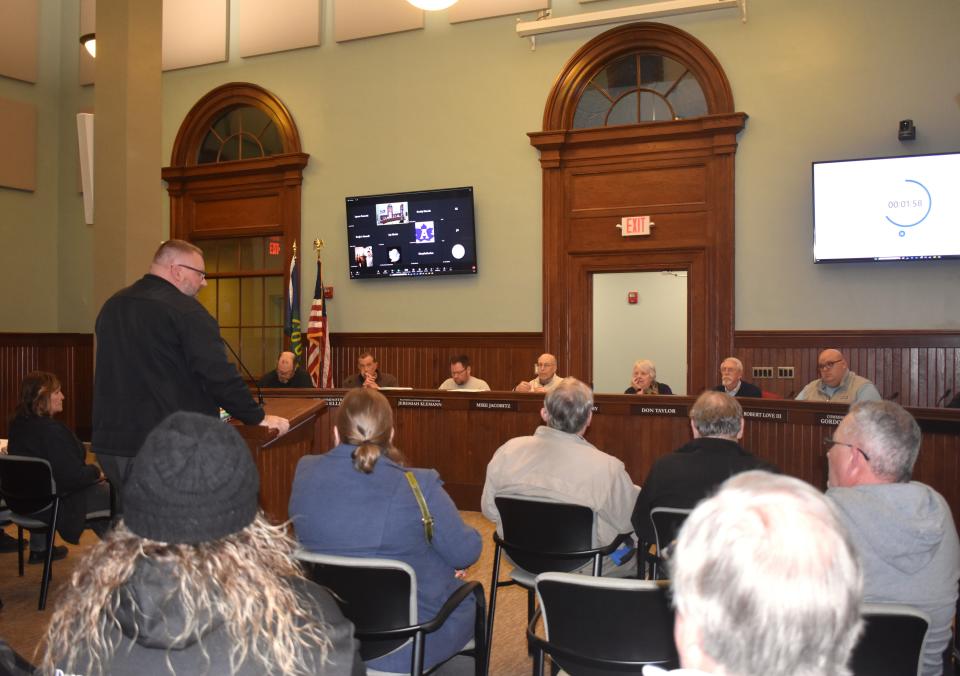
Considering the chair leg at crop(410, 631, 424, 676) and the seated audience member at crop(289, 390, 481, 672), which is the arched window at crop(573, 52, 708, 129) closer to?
the seated audience member at crop(289, 390, 481, 672)

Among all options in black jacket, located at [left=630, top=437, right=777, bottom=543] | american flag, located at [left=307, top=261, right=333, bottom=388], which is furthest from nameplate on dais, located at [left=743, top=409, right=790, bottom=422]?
american flag, located at [left=307, top=261, right=333, bottom=388]

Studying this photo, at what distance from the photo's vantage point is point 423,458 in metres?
6.65

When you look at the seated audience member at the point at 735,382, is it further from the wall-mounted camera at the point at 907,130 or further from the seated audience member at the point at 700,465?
the seated audience member at the point at 700,465

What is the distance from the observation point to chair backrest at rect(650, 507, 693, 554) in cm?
278

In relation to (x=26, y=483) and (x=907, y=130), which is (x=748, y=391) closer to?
(x=907, y=130)

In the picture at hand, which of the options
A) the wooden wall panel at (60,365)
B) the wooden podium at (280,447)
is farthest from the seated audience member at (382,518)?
the wooden wall panel at (60,365)

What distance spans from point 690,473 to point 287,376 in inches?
219

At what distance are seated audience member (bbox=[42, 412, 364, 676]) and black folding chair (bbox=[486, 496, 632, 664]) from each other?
71.1 inches

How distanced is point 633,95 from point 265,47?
4367mm

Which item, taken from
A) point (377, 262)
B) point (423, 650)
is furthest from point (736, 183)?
point (423, 650)

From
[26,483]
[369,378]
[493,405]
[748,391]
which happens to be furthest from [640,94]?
[26,483]

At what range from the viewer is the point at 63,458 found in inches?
170

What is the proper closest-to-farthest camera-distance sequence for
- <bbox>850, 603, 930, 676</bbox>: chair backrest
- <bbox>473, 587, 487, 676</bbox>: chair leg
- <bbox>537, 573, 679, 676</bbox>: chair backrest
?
<bbox>850, 603, 930, 676</bbox>: chair backrest → <bbox>537, 573, 679, 676</bbox>: chair backrest → <bbox>473, 587, 487, 676</bbox>: chair leg

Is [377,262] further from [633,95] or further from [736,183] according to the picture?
[736,183]
